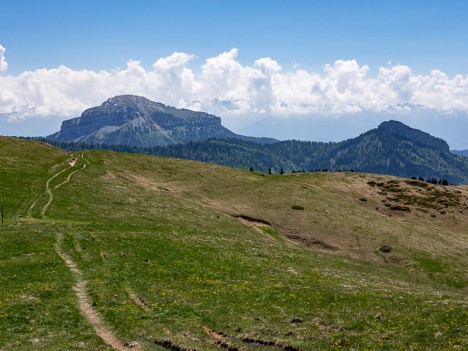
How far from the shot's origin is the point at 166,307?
2998 centimetres

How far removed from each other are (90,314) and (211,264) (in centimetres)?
1586

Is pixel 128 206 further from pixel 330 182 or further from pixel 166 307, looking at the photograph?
pixel 330 182

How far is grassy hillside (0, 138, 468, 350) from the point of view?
25453 millimetres

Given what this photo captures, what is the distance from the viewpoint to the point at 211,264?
42500mm

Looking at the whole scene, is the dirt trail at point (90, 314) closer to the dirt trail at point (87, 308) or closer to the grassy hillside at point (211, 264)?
the dirt trail at point (87, 308)

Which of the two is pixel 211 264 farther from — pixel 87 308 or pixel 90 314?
pixel 90 314

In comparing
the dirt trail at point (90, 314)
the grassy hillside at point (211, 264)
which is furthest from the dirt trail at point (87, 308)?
the grassy hillside at point (211, 264)

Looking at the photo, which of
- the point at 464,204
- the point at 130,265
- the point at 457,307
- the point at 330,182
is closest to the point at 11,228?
the point at 130,265

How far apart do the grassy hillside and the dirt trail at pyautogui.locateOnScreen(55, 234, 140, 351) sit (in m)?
0.11

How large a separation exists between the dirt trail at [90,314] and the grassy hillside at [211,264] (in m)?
0.11

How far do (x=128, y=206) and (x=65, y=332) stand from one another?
44413 millimetres

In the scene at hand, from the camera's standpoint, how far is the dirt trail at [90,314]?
24219 millimetres

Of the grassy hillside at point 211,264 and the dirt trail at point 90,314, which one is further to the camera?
the grassy hillside at point 211,264

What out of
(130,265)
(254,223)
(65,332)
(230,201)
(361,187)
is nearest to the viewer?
(65,332)
